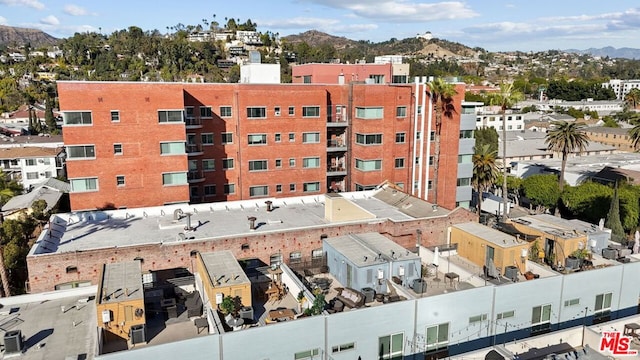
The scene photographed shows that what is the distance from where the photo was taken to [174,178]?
147 feet

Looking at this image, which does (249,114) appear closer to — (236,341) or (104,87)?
(104,87)

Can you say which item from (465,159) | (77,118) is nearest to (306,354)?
(77,118)

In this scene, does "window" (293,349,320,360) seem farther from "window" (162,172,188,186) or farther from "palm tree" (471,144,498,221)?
"palm tree" (471,144,498,221)

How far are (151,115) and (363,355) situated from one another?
29.3 meters

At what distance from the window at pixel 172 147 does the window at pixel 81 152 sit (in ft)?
19.0

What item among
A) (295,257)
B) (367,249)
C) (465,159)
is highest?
(465,159)

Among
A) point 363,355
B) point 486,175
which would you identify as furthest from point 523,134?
point 363,355

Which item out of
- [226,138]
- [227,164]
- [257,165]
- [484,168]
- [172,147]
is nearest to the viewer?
[172,147]

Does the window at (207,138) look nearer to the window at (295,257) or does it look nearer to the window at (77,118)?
the window at (77,118)

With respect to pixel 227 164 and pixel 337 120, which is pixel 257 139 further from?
pixel 337 120

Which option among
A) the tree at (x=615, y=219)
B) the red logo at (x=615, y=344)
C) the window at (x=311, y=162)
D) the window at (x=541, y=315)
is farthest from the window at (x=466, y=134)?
the red logo at (x=615, y=344)

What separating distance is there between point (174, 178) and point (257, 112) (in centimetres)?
1184

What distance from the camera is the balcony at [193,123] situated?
160 feet

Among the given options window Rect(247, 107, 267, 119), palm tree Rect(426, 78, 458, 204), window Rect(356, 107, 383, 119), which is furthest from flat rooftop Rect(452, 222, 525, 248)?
window Rect(247, 107, 267, 119)
